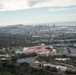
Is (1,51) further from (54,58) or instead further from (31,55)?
(54,58)

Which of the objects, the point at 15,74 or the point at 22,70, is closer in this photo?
the point at 15,74

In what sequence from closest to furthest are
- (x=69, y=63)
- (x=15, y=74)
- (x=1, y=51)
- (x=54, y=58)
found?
1. (x=15, y=74)
2. (x=69, y=63)
3. (x=54, y=58)
4. (x=1, y=51)

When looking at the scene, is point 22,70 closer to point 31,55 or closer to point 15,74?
point 15,74

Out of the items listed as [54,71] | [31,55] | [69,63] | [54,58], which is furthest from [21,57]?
[54,71]

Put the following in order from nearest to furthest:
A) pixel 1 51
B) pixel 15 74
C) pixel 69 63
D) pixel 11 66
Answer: pixel 15 74, pixel 11 66, pixel 69 63, pixel 1 51

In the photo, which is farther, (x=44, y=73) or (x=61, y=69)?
(x=61, y=69)

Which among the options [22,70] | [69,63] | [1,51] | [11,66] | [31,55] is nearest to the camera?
[22,70]

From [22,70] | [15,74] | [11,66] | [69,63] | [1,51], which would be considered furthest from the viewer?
[1,51]

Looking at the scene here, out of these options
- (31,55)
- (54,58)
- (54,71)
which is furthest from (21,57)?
(54,71)
